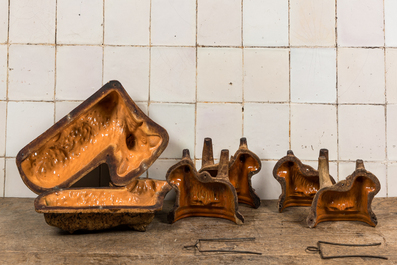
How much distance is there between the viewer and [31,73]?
1.73m

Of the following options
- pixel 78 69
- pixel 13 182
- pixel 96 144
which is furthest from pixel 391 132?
pixel 13 182

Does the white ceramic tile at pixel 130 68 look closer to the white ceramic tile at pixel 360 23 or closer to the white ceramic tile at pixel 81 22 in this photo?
the white ceramic tile at pixel 81 22

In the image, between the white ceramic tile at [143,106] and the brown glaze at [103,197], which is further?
the white ceramic tile at [143,106]

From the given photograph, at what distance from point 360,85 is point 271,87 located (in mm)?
528

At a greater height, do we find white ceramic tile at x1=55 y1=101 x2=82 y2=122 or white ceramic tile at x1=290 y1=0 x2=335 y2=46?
white ceramic tile at x1=290 y1=0 x2=335 y2=46

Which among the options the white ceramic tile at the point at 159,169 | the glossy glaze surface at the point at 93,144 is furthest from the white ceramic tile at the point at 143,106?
the white ceramic tile at the point at 159,169

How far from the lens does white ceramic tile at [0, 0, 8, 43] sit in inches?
68.4

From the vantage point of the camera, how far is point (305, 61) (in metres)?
1.75

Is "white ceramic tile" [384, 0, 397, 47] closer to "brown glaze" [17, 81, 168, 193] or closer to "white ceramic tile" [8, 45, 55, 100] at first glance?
"brown glaze" [17, 81, 168, 193]

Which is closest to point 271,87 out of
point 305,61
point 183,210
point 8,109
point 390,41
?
point 305,61

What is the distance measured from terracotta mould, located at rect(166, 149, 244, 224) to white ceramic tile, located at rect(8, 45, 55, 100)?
0.93 meters

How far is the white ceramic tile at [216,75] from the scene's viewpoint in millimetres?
1740

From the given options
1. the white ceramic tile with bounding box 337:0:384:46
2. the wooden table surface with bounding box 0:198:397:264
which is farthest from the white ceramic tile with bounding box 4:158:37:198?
the white ceramic tile with bounding box 337:0:384:46

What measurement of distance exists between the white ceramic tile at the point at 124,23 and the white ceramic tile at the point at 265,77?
2.06ft
